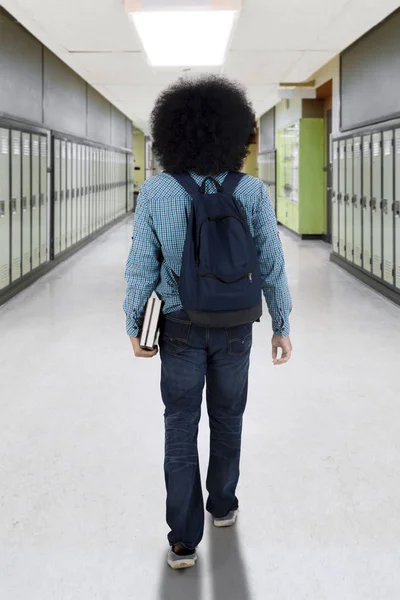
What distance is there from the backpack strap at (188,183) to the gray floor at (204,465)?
1.30 meters

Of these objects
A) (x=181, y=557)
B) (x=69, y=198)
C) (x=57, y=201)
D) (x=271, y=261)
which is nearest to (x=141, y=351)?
(x=271, y=261)

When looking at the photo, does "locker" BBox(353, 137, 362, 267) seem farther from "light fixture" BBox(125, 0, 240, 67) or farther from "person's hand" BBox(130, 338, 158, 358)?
"person's hand" BBox(130, 338, 158, 358)

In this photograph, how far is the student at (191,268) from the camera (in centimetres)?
215

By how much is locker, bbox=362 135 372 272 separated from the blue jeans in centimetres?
677

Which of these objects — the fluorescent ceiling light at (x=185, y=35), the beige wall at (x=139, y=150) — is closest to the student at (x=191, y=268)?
the fluorescent ceiling light at (x=185, y=35)

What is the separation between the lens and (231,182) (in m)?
2.18

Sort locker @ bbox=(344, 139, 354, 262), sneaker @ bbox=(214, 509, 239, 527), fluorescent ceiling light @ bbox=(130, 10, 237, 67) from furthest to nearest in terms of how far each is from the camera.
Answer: locker @ bbox=(344, 139, 354, 262) → fluorescent ceiling light @ bbox=(130, 10, 237, 67) → sneaker @ bbox=(214, 509, 239, 527)

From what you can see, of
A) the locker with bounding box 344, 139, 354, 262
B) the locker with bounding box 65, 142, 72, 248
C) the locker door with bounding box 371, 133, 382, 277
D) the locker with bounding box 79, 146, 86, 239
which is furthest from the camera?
the locker with bounding box 79, 146, 86, 239

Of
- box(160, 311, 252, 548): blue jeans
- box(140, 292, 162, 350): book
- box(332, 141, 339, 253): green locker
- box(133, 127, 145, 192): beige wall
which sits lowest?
box(160, 311, 252, 548): blue jeans

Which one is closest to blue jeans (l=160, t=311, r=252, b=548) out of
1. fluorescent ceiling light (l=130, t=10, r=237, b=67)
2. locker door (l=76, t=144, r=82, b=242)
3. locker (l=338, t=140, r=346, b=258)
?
fluorescent ceiling light (l=130, t=10, r=237, b=67)

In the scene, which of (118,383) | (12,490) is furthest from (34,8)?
(12,490)

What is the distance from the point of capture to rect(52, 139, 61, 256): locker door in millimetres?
10438

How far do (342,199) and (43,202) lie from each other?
4.56 meters

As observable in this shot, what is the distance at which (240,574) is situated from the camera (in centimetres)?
232
